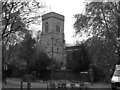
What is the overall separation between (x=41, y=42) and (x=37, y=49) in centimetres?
359

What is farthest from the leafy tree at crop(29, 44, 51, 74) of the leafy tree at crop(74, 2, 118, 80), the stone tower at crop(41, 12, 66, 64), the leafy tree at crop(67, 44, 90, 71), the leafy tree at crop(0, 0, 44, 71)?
the leafy tree at crop(0, 0, 44, 71)

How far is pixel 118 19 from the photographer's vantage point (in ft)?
70.9

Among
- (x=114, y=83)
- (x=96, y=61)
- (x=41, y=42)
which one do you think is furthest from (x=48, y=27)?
(x=114, y=83)

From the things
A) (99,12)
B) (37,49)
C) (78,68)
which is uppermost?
(99,12)

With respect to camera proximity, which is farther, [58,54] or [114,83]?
[58,54]

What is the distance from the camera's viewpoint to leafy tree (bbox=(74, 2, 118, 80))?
72.5 ft

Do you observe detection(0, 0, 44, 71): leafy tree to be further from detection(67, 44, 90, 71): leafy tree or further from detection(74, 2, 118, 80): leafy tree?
detection(67, 44, 90, 71): leafy tree

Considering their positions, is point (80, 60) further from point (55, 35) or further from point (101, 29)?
point (101, 29)

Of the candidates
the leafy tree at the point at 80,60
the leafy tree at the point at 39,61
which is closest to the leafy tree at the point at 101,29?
the leafy tree at the point at 80,60

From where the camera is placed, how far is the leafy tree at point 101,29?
72.5 feet

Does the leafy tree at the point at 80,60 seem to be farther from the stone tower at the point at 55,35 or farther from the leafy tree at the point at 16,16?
the leafy tree at the point at 16,16

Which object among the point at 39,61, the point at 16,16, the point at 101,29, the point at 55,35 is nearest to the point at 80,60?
the point at 39,61

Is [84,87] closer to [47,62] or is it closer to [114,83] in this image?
[114,83]

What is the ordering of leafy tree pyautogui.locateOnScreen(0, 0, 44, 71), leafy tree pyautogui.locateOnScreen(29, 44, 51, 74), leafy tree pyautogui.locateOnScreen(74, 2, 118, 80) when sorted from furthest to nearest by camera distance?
leafy tree pyautogui.locateOnScreen(29, 44, 51, 74), leafy tree pyautogui.locateOnScreen(74, 2, 118, 80), leafy tree pyautogui.locateOnScreen(0, 0, 44, 71)
